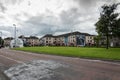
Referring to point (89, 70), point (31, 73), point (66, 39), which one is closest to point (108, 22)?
point (89, 70)

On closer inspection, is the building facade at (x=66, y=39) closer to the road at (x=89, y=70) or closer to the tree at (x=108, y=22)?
the tree at (x=108, y=22)

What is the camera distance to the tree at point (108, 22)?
145 feet

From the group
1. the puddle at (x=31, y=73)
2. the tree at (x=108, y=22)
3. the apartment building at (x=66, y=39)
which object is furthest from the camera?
the apartment building at (x=66, y=39)

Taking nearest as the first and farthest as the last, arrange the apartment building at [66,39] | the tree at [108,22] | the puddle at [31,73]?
the puddle at [31,73]
the tree at [108,22]
the apartment building at [66,39]

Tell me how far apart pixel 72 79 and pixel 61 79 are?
549 mm

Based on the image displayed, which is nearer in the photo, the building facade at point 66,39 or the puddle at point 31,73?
the puddle at point 31,73

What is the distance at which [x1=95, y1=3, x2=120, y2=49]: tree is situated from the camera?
44.1 m

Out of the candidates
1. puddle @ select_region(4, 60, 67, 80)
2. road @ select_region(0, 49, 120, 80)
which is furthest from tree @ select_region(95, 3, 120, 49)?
puddle @ select_region(4, 60, 67, 80)

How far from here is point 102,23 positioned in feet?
146

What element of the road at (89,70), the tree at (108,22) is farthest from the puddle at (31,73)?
the tree at (108,22)

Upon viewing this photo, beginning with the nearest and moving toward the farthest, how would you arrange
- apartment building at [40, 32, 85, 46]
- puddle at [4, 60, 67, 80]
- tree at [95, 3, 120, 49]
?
puddle at [4, 60, 67, 80]
tree at [95, 3, 120, 49]
apartment building at [40, 32, 85, 46]

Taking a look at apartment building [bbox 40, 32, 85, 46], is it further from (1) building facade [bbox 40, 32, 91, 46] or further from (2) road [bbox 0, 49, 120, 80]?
(2) road [bbox 0, 49, 120, 80]

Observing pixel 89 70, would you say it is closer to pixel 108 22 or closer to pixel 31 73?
pixel 31 73

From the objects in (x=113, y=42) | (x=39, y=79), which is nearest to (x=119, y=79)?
(x=39, y=79)
